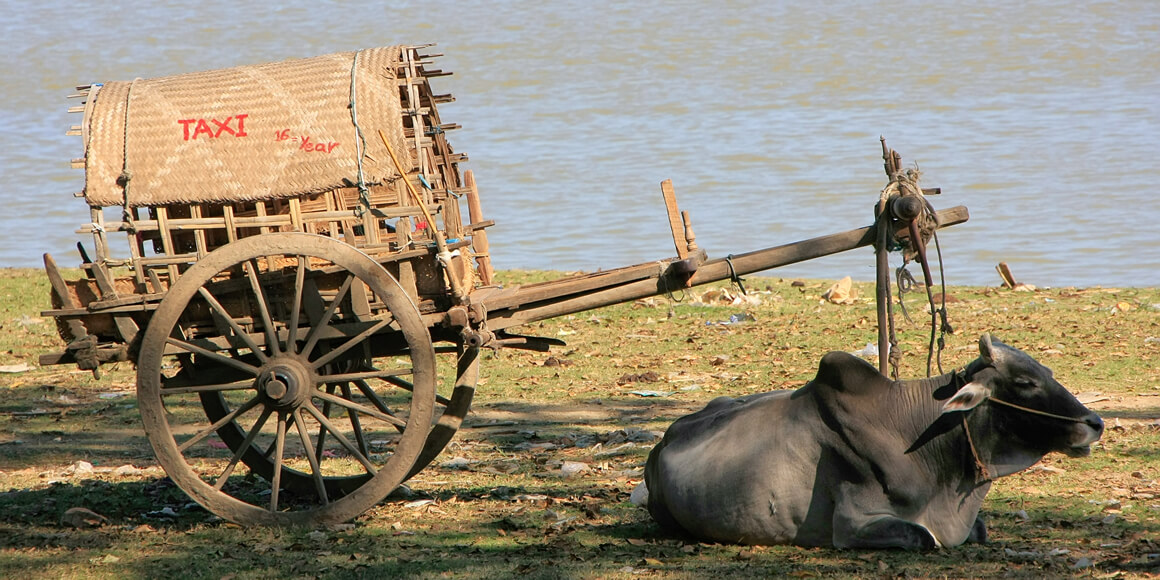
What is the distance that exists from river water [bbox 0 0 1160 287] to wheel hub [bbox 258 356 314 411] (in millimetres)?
10323

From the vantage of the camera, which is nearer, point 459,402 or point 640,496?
point 640,496

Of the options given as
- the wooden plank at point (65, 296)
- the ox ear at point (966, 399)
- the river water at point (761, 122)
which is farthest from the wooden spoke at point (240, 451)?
the river water at point (761, 122)

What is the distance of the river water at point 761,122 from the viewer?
17.4 metres

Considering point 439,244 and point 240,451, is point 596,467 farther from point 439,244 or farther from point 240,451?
point 240,451

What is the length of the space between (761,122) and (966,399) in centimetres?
2042

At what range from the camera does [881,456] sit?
5.57 meters

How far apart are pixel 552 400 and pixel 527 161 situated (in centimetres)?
1409

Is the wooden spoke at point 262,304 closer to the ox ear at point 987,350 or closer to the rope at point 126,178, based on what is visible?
the rope at point 126,178

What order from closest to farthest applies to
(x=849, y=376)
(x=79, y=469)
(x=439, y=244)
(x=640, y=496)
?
(x=849, y=376)
(x=439, y=244)
(x=640, y=496)
(x=79, y=469)

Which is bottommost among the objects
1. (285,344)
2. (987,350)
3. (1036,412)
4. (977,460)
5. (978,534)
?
(978,534)

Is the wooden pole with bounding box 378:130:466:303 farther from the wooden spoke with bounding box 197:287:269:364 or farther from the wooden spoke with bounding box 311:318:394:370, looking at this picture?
the wooden spoke with bounding box 197:287:269:364

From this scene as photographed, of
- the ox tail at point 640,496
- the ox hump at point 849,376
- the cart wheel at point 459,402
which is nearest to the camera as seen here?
the ox hump at point 849,376

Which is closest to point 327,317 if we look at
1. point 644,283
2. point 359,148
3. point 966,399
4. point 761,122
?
point 359,148

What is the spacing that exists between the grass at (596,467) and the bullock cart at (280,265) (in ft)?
1.58
